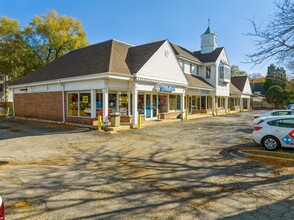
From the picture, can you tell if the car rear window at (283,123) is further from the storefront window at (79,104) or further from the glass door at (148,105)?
the storefront window at (79,104)

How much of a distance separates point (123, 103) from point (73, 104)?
4.01 metres

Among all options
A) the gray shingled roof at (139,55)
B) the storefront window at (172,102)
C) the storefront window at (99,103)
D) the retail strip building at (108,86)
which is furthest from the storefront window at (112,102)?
the storefront window at (172,102)

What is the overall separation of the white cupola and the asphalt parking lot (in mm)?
26657

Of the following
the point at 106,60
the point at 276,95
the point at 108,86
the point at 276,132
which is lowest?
the point at 276,132

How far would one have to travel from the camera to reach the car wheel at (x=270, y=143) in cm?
878

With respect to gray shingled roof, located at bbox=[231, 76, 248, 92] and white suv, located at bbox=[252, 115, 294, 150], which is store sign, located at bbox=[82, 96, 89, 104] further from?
gray shingled roof, located at bbox=[231, 76, 248, 92]

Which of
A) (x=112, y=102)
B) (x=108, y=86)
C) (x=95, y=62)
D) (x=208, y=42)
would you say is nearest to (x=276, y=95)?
(x=208, y=42)

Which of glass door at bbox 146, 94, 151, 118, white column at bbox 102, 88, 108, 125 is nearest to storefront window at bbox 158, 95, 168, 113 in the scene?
glass door at bbox 146, 94, 151, 118

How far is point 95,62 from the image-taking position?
16.4m

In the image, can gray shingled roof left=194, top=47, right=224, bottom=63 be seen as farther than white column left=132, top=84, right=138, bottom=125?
Yes

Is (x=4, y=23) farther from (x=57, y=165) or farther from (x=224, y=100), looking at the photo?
(x=224, y=100)

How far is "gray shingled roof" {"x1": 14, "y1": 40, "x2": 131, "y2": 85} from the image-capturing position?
1509 centimetres

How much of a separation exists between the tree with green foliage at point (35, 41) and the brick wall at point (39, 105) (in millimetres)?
11634

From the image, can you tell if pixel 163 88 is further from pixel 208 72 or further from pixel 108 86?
pixel 208 72
